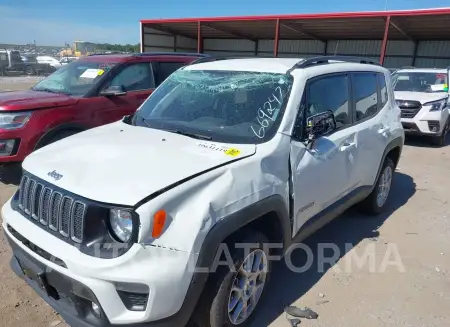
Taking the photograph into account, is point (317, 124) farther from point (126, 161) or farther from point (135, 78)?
point (135, 78)

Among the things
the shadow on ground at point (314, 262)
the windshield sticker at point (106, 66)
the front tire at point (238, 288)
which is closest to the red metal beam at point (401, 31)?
the shadow on ground at point (314, 262)

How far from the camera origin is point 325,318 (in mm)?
2816

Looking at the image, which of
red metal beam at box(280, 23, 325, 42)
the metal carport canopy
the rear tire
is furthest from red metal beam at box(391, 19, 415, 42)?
the rear tire

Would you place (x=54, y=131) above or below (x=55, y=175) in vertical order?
below

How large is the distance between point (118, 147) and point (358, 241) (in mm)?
2795

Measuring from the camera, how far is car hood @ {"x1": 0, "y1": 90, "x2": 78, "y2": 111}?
15.7 feet

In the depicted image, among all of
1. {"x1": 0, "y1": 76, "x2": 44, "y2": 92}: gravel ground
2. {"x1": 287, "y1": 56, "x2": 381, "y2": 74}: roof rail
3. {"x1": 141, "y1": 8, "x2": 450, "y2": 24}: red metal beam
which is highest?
{"x1": 141, "y1": 8, "x2": 450, "y2": 24}: red metal beam

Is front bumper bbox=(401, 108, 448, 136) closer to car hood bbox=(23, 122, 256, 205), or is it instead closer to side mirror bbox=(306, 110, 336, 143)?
side mirror bbox=(306, 110, 336, 143)

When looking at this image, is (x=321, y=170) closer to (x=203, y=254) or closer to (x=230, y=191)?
(x=230, y=191)

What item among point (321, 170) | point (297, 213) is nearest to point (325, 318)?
point (297, 213)

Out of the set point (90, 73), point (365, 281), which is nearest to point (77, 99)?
point (90, 73)

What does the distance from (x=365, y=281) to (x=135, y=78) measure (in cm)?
458

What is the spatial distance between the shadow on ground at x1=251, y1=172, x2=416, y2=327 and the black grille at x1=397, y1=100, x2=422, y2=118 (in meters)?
3.98

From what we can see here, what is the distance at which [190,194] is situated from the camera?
208cm
